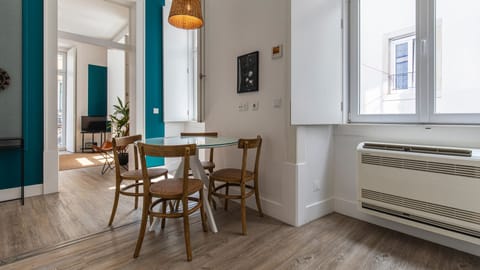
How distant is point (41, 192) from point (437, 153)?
4.40m

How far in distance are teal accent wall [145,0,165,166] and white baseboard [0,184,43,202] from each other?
1.59 metres

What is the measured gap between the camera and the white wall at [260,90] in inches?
93.4

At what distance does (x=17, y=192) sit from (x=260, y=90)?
3.29m

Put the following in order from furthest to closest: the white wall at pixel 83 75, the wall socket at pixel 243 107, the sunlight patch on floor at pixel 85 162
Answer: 1. the white wall at pixel 83 75
2. the sunlight patch on floor at pixel 85 162
3. the wall socket at pixel 243 107

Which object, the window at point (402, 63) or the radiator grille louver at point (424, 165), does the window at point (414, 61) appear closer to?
the window at point (402, 63)

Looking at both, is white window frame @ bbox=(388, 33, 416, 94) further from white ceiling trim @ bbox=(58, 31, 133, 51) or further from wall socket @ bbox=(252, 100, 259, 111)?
white ceiling trim @ bbox=(58, 31, 133, 51)

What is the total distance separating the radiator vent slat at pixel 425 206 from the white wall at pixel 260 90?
709 millimetres

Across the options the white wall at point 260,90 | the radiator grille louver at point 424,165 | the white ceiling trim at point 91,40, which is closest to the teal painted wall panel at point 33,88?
the white ceiling trim at point 91,40

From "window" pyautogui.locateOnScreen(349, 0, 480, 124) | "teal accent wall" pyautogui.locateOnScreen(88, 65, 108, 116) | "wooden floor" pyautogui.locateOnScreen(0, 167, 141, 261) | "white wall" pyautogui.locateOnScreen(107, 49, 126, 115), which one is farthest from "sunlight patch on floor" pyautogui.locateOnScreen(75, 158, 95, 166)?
"window" pyautogui.locateOnScreen(349, 0, 480, 124)

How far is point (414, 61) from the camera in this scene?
2205 mm

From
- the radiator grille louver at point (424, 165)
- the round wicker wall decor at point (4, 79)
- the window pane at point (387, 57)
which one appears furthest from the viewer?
the round wicker wall decor at point (4, 79)

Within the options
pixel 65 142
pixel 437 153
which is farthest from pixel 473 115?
pixel 65 142

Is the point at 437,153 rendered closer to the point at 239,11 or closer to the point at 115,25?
the point at 239,11

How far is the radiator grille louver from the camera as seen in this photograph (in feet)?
5.52
